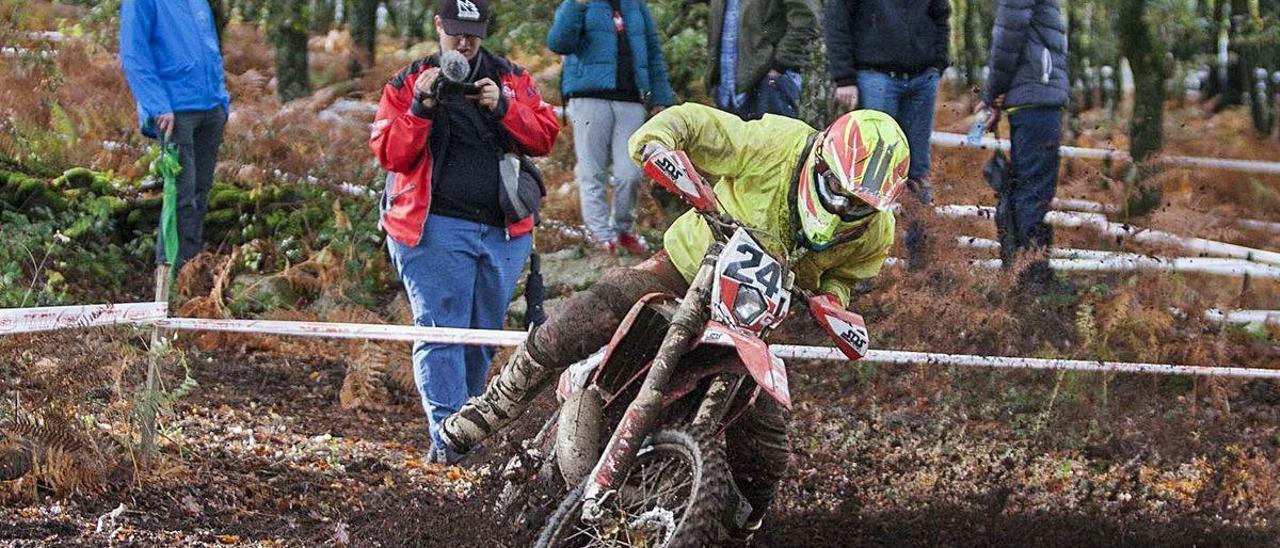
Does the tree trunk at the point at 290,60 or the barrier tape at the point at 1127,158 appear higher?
the barrier tape at the point at 1127,158

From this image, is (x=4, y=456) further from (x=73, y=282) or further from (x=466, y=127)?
(x=73, y=282)

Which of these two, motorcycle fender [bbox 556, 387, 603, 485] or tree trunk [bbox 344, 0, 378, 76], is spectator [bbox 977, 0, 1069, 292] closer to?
motorcycle fender [bbox 556, 387, 603, 485]

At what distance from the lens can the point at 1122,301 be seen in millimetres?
8922

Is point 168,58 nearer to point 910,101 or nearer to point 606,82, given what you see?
point 606,82

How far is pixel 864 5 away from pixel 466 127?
316 centimetres

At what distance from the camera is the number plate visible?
5.23m

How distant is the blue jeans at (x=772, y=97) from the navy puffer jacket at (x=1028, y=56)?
4.14 ft

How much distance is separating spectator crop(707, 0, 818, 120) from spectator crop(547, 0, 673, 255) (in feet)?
1.71

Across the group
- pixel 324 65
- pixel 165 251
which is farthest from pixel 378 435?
pixel 324 65

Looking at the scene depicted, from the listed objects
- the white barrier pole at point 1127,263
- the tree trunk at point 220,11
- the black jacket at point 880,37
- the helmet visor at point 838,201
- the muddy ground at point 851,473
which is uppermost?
the helmet visor at point 838,201

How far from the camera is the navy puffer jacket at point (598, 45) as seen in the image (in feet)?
31.5

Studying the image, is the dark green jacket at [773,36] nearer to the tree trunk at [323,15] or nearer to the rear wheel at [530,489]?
the rear wheel at [530,489]

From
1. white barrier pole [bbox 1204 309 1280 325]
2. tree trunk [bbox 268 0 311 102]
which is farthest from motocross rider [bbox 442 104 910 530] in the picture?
tree trunk [bbox 268 0 311 102]

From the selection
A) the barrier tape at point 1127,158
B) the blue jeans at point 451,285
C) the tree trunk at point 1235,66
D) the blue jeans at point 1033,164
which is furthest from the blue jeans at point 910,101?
the tree trunk at point 1235,66
